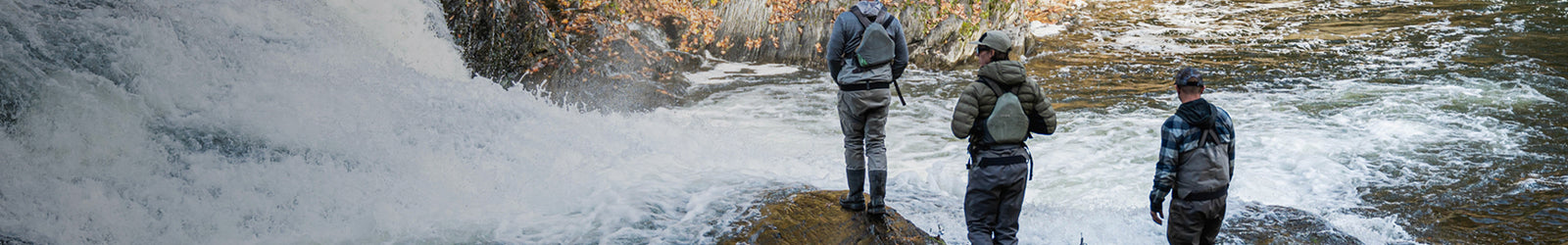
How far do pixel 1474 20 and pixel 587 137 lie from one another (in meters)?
17.3

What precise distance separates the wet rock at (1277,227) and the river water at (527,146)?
0.11 metres

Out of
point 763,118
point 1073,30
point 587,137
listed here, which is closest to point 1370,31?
point 1073,30

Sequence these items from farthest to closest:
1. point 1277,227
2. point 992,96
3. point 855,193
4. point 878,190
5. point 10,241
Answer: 1. point 1277,227
2. point 855,193
3. point 878,190
4. point 10,241
5. point 992,96

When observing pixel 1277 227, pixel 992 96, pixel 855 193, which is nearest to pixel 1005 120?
pixel 992 96

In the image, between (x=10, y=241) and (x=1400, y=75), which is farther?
(x=1400, y=75)

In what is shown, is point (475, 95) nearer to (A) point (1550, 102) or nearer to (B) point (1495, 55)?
(A) point (1550, 102)

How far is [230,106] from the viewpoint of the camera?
19.7 ft

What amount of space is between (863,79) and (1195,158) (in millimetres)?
1639

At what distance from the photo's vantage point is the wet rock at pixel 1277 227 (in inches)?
229

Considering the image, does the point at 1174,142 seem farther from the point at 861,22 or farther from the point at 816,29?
the point at 816,29

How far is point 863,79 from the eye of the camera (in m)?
4.55

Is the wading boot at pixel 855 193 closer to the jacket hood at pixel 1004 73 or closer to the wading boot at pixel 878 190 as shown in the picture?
the wading boot at pixel 878 190

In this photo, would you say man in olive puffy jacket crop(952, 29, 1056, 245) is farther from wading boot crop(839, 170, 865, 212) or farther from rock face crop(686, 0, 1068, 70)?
rock face crop(686, 0, 1068, 70)

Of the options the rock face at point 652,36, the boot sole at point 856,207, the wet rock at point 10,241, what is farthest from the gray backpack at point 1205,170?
the rock face at point 652,36
